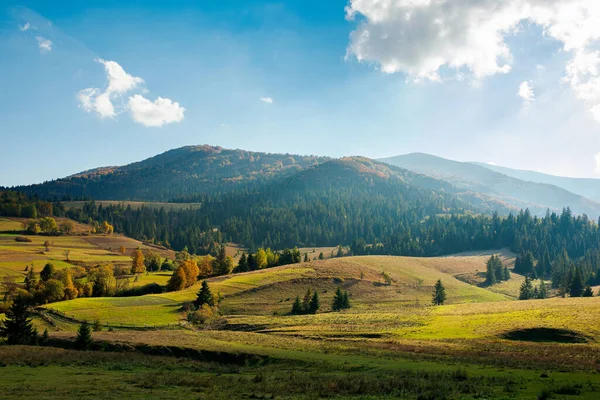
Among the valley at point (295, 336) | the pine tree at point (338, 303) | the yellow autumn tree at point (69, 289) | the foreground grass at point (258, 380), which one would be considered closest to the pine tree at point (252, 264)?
the valley at point (295, 336)

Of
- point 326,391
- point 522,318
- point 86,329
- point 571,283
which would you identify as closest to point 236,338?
point 86,329

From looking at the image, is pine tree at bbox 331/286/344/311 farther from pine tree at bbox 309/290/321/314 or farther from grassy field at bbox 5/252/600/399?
pine tree at bbox 309/290/321/314

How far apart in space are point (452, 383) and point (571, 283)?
125935 millimetres

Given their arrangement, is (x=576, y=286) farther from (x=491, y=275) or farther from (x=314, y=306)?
(x=314, y=306)

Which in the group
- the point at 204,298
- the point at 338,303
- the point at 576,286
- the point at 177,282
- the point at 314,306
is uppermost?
the point at 204,298

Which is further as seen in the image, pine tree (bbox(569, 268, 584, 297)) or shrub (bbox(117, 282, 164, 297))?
pine tree (bbox(569, 268, 584, 297))

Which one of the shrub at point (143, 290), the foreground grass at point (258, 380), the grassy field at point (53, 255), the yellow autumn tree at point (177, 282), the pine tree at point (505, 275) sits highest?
the foreground grass at point (258, 380)

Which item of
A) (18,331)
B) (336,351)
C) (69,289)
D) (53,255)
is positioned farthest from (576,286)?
(53,255)

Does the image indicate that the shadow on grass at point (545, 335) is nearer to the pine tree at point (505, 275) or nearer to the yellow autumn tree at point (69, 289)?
the yellow autumn tree at point (69, 289)

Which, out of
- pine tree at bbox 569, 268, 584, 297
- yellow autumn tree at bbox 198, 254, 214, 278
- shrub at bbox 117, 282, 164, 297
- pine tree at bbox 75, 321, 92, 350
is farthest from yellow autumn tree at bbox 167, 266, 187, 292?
pine tree at bbox 569, 268, 584, 297

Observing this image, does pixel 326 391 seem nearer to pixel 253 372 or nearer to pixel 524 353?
pixel 253 372

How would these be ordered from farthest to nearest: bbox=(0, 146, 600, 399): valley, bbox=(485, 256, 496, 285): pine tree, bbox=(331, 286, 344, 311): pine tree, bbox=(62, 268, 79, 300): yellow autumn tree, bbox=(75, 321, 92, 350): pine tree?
bbox=(485, 256, 496, 285): pine tree
bbox=(62, 268, 79, 300): yellow autumn tree
bbox=(331, 286, 344, 311): pine tree
bbox=(75, 321, 92, 350): pine tree
bbox=(0, 146, 600, 399): valley

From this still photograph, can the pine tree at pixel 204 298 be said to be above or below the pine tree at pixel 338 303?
above

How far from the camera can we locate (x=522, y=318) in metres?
70.5
